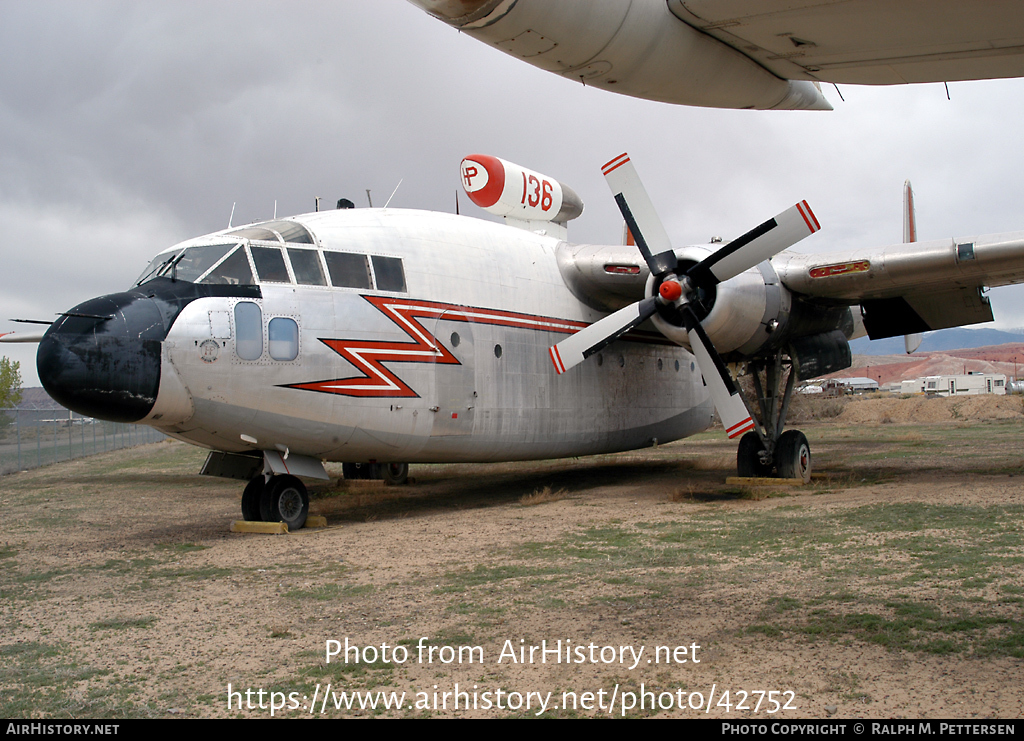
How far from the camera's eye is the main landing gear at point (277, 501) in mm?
10023

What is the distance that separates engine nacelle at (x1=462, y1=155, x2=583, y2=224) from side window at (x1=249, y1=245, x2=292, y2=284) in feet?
22.3

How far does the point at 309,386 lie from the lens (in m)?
9.73

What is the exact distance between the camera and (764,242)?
11.2 m

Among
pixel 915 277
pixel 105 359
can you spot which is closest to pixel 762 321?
pixel 915 277

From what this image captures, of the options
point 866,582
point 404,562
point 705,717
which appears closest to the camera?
point 705,717

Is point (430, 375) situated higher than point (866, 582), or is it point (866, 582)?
point (430, 375)

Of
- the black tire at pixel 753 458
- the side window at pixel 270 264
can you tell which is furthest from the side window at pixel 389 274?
the black tire at pixel 753 458

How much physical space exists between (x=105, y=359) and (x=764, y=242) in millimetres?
8762

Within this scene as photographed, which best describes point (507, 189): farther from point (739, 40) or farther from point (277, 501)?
point (739, 40)

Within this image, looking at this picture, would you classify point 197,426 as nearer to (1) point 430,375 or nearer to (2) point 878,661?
(1) point 430,375

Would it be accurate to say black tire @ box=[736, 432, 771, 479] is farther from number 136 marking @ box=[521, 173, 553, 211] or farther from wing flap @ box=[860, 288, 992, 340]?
number 136 marking @ box=[521, 173, 553, 211]

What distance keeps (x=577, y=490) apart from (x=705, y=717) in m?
10.7

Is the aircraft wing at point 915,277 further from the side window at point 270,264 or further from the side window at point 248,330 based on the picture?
the side window at point 248,330
